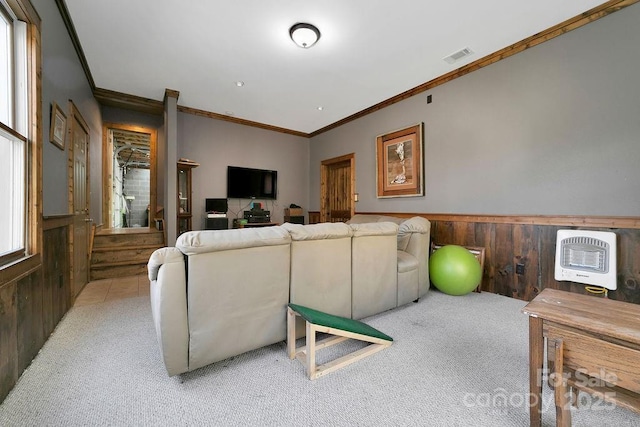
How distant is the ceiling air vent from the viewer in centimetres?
288

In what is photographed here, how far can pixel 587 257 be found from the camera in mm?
2340

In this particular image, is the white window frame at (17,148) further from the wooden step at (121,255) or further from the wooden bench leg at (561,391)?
the wooden bench leg at (561,391)

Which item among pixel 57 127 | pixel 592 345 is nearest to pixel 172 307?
pixel 592 345

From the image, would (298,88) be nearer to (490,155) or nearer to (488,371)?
(490,155)

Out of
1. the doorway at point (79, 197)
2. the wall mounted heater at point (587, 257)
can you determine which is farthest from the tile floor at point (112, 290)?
the wall mounted heater at point (587, 257)

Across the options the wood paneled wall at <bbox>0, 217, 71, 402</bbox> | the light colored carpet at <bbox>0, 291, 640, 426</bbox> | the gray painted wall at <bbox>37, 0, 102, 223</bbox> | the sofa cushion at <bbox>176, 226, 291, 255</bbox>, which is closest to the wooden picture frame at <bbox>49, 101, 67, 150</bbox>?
the gray painted wall at <bbox>37, 0, 102, 223</bbox>

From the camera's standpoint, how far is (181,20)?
2.41 meters

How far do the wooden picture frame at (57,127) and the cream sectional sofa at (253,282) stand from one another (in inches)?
64.1

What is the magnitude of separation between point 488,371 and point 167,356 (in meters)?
1.88

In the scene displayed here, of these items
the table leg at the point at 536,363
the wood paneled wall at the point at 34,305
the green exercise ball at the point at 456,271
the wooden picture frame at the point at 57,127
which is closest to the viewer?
the table leg at the point at 536,363

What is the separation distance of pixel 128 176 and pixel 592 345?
1233 centimetres

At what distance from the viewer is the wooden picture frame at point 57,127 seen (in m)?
2.04

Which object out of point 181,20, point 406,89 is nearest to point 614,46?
point 406,89

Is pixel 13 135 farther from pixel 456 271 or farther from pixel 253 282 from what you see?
pixel 456 271
